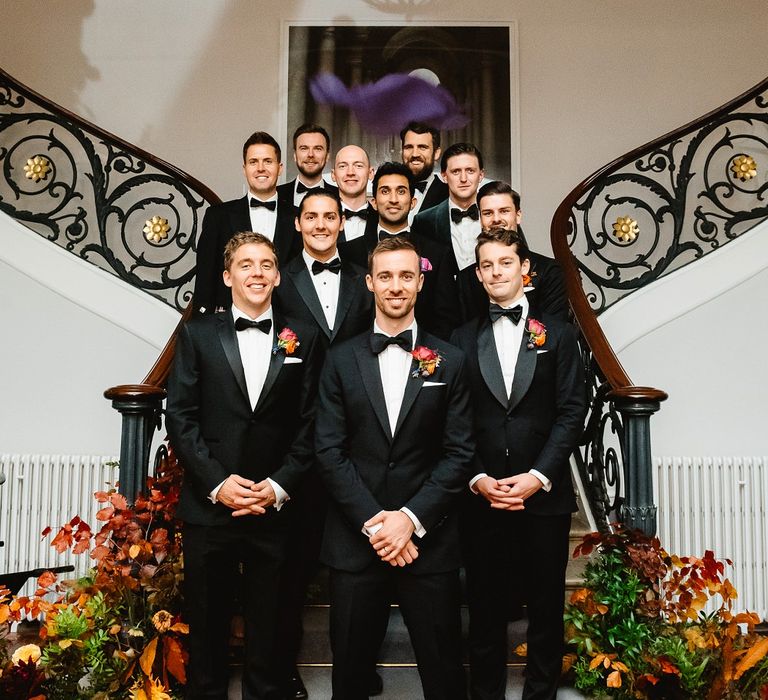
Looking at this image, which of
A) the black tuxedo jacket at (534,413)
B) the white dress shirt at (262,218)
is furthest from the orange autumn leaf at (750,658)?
the white dress shirt at (262,218)

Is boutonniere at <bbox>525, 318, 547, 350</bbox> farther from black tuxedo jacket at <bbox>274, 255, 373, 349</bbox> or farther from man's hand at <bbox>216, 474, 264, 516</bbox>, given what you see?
man's hand at <bbox>216, 474, 264, 516</bbox>

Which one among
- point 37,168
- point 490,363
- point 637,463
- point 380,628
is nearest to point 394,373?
point 490,363

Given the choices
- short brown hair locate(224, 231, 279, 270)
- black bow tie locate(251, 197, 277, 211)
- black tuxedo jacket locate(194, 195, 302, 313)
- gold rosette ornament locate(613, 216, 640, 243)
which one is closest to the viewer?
short brown hair locate(224, 231, 279, 270)

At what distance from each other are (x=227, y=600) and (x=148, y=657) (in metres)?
0.36

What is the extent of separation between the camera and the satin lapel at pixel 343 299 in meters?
3.32

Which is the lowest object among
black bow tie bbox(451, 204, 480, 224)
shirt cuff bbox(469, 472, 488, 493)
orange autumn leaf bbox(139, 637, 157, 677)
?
orange autumn leaf bbox(139, 637, 157, 677)

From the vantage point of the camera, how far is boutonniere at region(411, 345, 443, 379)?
286 centimetres

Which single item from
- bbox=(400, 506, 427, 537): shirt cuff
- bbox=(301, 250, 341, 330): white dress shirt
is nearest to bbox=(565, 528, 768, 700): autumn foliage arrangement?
bbox=(400, 506, 427, 537): shirt cuff

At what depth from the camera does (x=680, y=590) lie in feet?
10.3

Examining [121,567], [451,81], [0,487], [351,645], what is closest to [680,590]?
[351,645]

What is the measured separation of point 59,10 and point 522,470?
6.06 meters

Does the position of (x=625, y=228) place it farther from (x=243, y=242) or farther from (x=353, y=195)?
(x=243, y=242)

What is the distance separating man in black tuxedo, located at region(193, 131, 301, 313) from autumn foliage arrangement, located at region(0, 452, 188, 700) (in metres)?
1.13

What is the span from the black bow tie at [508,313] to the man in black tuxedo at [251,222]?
1.21 metres
